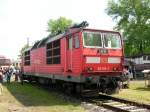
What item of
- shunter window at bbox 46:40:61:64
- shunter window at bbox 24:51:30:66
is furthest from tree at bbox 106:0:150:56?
shunter window at bbox 46:40:61:64

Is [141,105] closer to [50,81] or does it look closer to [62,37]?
[62,37]

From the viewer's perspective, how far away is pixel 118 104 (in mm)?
15695

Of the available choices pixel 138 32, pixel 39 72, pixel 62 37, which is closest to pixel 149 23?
pixel 138 32

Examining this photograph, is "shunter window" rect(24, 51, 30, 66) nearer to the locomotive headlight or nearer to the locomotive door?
the locomotive door

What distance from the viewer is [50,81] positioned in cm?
2364

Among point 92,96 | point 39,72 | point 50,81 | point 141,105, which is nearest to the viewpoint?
point 141,105

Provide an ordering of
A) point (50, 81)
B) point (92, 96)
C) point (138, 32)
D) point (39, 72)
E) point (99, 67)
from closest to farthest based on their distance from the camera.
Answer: point (99, 67), point (92, 96), point (50, 81), point (39, 72), point (138, 32)

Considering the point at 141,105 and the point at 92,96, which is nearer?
the point at 141,105

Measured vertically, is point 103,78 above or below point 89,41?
below

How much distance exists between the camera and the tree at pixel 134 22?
58.0 meters

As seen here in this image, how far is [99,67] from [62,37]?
304 cm

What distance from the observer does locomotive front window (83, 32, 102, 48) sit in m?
17.2

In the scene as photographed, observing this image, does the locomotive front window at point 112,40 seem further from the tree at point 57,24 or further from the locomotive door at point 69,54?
the tree at point 57,24

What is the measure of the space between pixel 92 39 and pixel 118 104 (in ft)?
11.1
